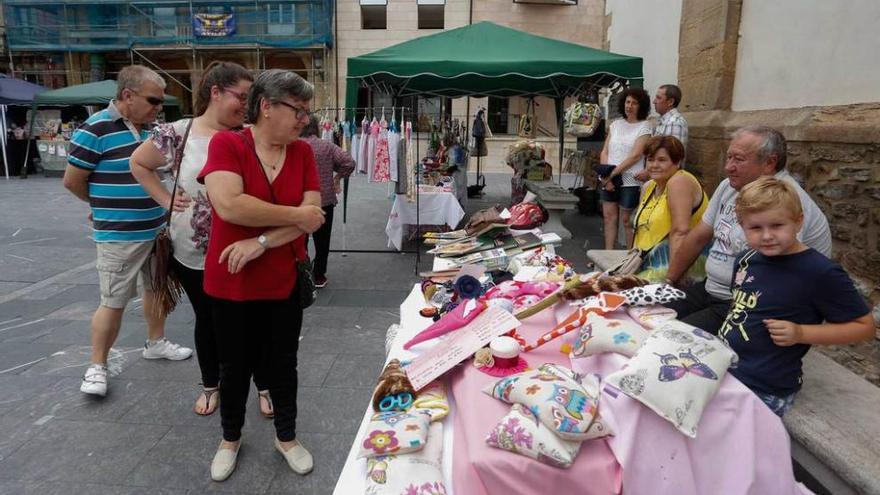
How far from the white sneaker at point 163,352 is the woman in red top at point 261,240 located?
135cm

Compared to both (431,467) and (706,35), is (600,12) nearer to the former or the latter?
(706,35)

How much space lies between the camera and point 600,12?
1961cm

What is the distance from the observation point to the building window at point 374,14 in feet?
65.1

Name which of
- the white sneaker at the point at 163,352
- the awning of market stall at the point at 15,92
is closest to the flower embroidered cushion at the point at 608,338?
the white sneaker at the point at 163,352

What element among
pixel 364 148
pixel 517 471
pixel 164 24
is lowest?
pixel 517 471

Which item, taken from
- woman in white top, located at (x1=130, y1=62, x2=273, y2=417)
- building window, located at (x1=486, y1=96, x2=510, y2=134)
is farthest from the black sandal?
building window, located at (x1=486, y1=96, x2=510, y2=134)

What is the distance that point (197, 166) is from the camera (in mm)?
2443

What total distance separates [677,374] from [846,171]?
247cm

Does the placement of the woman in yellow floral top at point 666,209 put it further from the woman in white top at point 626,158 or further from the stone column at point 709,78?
the woman in white top at point 626,158

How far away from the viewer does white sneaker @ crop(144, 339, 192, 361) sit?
11.6 feet

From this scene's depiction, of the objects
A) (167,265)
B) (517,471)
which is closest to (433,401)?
(517,471)

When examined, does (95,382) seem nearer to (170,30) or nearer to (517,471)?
(517,471)

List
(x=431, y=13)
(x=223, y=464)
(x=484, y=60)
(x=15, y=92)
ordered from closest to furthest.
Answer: (x=223, y=464)
(x=484, y=60)
(x=15, y=92)
(x=431, y=13)

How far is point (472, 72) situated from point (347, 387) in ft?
12.9
